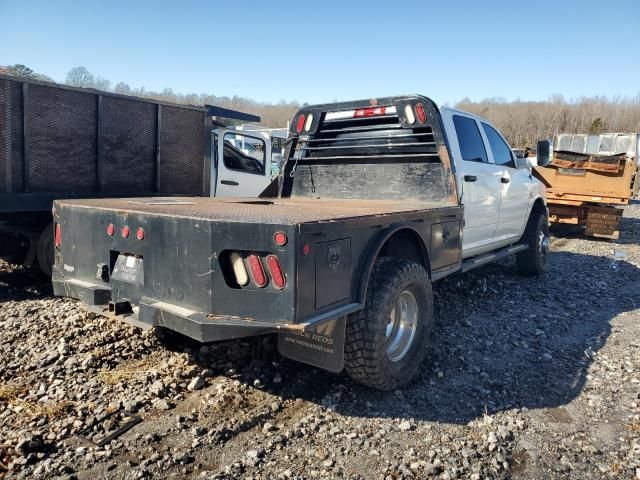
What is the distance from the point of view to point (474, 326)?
16.2 feet

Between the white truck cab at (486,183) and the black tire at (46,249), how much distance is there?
4566 millimetres

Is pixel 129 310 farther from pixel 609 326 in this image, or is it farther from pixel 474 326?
pixel 609 326

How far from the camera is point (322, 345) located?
10.1ft

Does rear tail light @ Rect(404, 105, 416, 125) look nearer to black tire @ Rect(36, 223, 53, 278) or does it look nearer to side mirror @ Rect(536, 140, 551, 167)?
side mirror @ Rect(536, 140, 551, 167)

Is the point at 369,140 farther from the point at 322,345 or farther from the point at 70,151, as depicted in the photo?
the point at 70,151

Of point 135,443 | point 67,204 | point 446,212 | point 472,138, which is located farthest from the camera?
point 472,138

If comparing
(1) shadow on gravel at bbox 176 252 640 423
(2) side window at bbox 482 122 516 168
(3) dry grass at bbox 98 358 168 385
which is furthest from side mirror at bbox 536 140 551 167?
(3) dry grass at bbox 98 358 168 385

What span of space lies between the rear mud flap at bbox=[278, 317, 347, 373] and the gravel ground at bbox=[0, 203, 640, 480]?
34 cm

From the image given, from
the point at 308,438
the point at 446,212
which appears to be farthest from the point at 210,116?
the point at 308,438

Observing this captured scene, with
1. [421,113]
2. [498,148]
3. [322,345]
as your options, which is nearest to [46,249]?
[322,345]

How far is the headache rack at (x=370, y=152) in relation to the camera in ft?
15.3

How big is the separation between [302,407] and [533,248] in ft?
16.1

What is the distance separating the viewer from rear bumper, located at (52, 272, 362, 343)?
2.59 metres

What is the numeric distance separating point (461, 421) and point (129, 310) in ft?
7.31
